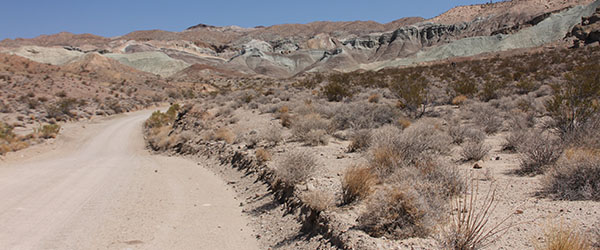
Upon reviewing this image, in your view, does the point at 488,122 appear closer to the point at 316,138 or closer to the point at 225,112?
the point at 316,138

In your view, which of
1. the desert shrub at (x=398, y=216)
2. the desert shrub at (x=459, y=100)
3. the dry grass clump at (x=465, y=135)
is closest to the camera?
the desert shrub at (x=398, y=216)

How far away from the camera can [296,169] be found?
7617 mm

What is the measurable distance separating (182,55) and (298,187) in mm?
127320

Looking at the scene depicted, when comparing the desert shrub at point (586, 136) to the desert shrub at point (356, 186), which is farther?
the desert shrub at point (586, 136)

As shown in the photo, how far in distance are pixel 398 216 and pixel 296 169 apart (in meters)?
3.57

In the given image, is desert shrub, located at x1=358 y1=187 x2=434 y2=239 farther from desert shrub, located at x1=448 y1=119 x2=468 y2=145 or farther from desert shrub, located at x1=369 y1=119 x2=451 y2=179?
desert shrub, located at x1=448 y1=119 x2=468 y2=145

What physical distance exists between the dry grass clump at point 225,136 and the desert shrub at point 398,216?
32.8 ft

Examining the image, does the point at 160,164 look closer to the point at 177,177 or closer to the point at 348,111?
the point at 177,177

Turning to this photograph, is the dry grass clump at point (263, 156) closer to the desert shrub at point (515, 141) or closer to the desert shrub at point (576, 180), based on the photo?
the desert shrub at point (515, 141)

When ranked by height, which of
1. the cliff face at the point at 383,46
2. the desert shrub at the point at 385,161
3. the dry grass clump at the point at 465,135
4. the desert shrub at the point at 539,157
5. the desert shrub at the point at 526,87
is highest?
the cliff face at the point at 383,46

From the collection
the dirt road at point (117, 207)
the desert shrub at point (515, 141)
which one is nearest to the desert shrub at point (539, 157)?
the desert shrub at point (515, 141)

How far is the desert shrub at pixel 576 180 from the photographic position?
4.71 m

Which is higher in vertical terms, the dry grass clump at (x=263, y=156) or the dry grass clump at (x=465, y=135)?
the dry grass clump at (x=263, y=156)

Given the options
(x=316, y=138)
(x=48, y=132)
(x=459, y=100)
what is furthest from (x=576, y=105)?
(x=48, y=132)
